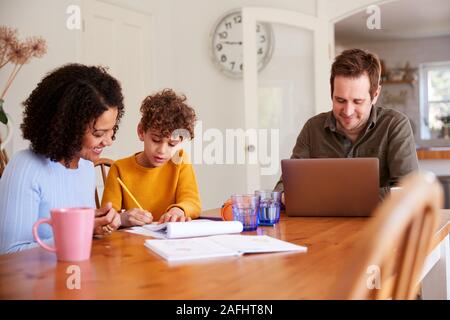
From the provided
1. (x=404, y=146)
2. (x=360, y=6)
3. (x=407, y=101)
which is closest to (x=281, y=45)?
(x=360, y=6)

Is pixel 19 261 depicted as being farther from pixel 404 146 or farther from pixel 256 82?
pixel 256 82

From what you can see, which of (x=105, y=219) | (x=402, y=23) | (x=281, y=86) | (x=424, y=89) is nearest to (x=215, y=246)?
(x=105, y=219)

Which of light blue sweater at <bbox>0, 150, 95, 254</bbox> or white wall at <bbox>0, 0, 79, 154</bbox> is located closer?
light blue sweater at <bbox>0, 150, 95, 254</bbox>

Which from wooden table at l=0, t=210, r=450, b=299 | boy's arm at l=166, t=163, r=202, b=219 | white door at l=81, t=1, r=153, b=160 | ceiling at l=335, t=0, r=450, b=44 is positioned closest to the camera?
→ wooden table at l=0, t=210, r=450, b=299

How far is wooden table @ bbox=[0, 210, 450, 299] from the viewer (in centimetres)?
77

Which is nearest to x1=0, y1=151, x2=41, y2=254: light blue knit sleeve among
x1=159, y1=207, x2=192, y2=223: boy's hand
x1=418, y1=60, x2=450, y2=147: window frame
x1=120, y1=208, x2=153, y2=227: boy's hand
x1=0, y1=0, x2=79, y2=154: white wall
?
x1=120, y1=208, x2=153, y2=227: boy's hand

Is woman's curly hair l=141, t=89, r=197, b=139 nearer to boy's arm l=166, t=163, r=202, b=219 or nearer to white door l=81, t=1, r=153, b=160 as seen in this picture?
boy's arm l=166, t=163, r=202, b=219

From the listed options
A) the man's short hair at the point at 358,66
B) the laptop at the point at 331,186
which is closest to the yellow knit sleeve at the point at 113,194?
the laptop at the point at 331,186

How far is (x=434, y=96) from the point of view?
322 inches

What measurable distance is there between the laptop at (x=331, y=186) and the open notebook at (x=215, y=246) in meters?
0.38

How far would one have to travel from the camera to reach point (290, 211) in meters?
1.64

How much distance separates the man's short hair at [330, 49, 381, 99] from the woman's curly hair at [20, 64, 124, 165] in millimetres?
897

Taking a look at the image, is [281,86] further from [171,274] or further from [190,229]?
[171,274]
